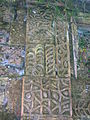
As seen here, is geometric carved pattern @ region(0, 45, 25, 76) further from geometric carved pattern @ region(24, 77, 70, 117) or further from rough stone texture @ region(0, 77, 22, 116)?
geometric carved pattern @ region(24, 77, 70, 117)

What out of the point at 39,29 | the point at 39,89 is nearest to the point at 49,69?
the point at 39,89

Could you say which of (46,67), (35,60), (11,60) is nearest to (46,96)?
(46,67)

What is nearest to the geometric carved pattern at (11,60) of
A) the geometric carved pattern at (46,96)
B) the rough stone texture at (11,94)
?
the rough stone texture at (11,94)

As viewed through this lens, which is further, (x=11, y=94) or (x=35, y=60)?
(x=35, y=60)

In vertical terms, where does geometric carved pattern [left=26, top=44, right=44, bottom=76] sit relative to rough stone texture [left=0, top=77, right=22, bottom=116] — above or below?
above

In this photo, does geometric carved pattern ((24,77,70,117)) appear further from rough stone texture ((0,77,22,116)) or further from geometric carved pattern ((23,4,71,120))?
rough stone texture ((0,77,22,116))

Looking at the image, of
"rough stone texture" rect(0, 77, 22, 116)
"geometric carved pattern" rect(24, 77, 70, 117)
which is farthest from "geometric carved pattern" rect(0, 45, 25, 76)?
"geometric carved pattern" rect(24, 77, 70, 117)

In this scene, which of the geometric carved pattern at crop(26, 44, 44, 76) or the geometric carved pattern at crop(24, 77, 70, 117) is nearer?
the geometric carved pattern at crop(24, 77, 70, 117)

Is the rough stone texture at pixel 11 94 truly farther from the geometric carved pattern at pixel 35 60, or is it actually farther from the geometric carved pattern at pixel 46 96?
the geometric carved pattern at pixel 35 60

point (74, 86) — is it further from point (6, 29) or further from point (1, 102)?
point (6, 29)

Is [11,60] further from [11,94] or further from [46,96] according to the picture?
[46,96]
